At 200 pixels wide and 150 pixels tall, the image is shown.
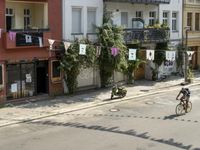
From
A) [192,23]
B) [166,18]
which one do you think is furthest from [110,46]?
[192,23]

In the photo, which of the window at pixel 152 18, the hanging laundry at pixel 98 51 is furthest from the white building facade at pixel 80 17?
the window at pixel 152 18

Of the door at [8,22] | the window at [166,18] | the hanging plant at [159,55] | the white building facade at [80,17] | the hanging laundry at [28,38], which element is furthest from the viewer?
the window at [166,18]

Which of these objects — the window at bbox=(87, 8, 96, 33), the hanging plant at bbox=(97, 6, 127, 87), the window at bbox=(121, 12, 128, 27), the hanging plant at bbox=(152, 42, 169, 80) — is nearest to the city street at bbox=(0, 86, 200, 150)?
the hanging plant at bbox=(97, 6, 127, 87)

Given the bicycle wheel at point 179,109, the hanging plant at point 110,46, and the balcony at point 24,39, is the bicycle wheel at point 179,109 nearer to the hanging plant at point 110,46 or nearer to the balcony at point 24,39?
the hanging plant at point 110,46

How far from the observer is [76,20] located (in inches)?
1307

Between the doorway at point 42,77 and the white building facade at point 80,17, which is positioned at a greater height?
the white building facade at point 80,17

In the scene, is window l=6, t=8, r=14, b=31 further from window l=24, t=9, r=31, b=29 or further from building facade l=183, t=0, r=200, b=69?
building facade l=183, t=0, r=200, b=69

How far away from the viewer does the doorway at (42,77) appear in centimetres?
3119

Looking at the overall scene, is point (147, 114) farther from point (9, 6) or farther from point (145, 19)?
point (145, 19)

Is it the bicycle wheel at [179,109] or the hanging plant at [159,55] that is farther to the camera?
the hanging plant at [159,55]

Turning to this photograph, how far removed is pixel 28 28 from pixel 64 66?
329cm

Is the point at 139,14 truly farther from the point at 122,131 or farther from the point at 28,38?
the point at 122,131

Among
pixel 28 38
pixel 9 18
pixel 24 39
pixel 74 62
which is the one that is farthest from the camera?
pixel 74 62

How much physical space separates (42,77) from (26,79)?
1567 mm
